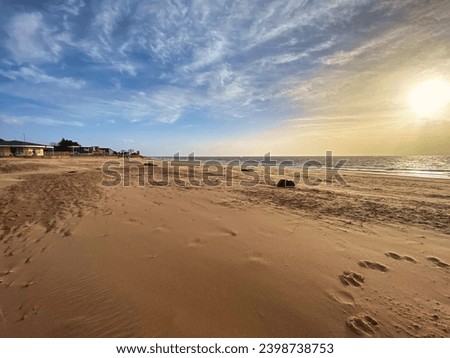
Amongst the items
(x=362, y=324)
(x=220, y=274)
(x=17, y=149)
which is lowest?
(x=362, y=324)

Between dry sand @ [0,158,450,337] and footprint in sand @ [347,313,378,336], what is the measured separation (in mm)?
14

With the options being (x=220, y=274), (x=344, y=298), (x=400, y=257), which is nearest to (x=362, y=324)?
(x=344, y=298)

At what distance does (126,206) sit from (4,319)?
19.4ft

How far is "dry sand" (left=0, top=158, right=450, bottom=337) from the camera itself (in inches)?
118

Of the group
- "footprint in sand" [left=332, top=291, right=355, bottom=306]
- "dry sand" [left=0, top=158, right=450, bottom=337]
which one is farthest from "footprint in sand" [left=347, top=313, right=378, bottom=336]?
"footprint in sand" [left=332, top=291, right=355, bottom=306]

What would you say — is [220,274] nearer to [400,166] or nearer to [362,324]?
[362,324]

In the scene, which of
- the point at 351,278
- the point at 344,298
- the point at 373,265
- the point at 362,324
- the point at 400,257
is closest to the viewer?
the point at 362,324

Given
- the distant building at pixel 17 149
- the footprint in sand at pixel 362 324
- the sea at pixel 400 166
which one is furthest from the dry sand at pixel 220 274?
the distant building at pixel 17 149

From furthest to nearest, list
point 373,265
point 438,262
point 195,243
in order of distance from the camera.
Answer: point 195,243 < point 438,262 < point 373,265

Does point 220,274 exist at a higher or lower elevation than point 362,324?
higher

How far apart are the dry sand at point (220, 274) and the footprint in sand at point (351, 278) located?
3 centimetres

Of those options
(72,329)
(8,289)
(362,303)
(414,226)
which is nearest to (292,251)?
(362,303)

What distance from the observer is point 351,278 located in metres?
4.08

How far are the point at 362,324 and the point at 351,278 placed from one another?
1.13 metres
